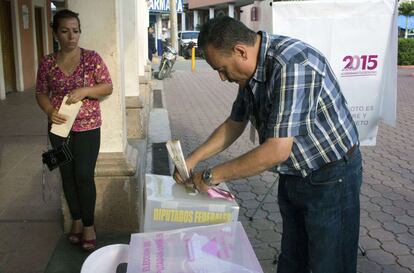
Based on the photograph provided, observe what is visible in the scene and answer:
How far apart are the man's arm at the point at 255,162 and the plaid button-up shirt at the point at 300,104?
0.13ft

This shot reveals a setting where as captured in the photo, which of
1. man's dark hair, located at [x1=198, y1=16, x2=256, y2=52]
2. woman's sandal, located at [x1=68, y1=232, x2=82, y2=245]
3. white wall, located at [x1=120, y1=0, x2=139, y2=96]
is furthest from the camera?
white wall, located at [x1=120, y1=0, x2=139, y2=96]

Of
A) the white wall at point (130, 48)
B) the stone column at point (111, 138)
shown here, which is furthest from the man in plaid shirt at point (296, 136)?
the white wall at point (130, 48)

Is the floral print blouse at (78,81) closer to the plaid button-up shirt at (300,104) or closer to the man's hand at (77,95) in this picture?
the man's hand at (77,95)

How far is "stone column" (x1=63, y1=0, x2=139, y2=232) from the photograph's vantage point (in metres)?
3.92

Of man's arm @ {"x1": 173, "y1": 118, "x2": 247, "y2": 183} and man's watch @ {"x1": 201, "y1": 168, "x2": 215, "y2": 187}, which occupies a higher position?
man's arm @ {"x1": 173, "y1": 118, "x2": 247, "y2": 183}

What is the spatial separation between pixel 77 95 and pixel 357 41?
2.18 meters

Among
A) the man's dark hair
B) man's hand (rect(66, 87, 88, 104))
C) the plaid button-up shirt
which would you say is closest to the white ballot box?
the plaid button-up shirt

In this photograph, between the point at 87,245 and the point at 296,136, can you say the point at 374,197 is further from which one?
the point at 296,136

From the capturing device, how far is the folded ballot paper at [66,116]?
333 cm

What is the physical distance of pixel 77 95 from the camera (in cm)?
331

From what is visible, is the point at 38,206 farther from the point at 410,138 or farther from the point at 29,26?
the point at 29,26

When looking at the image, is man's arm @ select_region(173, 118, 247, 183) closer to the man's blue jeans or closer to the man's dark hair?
the man's blue jeans

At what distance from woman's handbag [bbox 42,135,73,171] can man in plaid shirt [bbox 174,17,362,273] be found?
4.51ft

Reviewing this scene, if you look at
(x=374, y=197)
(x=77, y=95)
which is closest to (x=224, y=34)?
(x=77, y=95)
